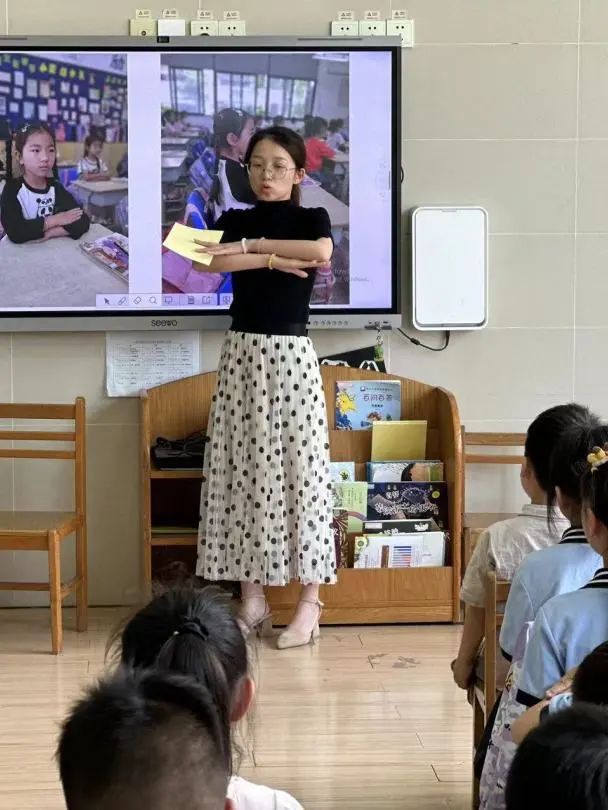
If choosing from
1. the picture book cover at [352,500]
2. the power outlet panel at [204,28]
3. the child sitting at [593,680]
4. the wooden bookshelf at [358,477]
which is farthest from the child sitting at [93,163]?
the child sitting at [593,680]

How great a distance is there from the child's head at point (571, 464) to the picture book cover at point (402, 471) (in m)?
1.83

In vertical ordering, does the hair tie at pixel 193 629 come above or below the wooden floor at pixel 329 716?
above

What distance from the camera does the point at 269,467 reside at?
3633mm

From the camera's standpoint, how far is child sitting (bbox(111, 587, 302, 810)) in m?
1.39

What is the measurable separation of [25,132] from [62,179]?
0.21 metres

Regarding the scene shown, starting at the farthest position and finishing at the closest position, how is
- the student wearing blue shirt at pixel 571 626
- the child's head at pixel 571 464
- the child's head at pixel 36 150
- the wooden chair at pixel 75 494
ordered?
the child's head at pixel 36 150, the wooden chair at pixel 75 494, the child's head at pixel 571 464, the student wearing blue shirt at pixel 571 626

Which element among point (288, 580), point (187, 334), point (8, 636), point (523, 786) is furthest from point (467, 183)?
point (523, 786)

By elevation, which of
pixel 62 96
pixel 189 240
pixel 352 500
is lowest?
pixel 352 500

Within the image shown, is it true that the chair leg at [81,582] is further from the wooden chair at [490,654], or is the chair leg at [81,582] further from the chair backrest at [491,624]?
the chair backrest at [491,624]

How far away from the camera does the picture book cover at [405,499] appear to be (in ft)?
13.1

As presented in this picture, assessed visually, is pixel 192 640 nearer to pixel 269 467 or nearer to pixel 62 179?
pixel 269 467

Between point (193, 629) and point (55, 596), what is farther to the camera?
point (55, 596)

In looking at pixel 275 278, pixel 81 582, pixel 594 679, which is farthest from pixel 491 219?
pixel 594 679

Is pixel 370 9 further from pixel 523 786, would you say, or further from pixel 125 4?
pixel 523 786
